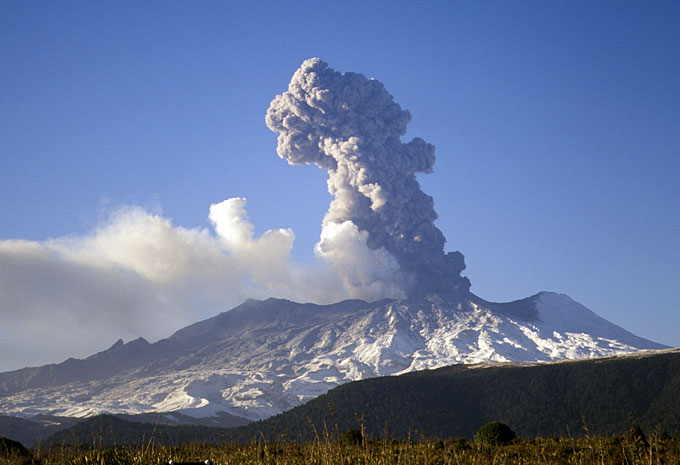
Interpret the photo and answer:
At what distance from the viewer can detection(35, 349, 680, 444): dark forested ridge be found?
54.9 metres

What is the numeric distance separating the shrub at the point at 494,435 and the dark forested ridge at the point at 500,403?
24.2 meters

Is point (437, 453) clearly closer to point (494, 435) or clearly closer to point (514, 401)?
point (494, 435)

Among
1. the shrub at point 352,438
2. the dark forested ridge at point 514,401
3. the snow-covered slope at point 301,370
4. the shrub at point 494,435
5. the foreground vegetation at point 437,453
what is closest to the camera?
the foreground vegetation at point 437,453

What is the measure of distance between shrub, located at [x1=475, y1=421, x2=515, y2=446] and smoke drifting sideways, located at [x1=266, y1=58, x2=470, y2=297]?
157m

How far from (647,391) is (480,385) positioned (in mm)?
17399

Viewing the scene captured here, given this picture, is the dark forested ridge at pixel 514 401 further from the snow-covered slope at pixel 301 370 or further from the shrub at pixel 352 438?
the snow-covered slope at pixel 301 370

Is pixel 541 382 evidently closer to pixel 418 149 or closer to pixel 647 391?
pixel 647 391

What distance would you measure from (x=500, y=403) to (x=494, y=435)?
36.0 meters

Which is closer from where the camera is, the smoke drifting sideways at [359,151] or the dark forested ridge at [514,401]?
the dark forested ridge at [514,401]

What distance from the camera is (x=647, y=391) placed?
5719cm

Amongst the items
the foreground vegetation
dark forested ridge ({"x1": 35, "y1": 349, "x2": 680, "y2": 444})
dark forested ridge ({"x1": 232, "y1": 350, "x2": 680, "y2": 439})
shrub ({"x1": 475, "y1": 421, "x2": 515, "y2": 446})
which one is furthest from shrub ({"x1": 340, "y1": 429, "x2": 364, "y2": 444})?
dark forested ridge ({"x1": 232, "y1": 350, "x2": 680, "y2": 439})

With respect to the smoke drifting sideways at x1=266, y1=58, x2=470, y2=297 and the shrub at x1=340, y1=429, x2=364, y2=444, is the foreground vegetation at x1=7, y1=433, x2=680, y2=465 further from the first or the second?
the smoke drifting sideways at x1=266, y1=58, x2=470, y2=297

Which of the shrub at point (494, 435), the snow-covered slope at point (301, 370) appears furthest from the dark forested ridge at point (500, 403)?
the snow-covered slope at point (301, 370)

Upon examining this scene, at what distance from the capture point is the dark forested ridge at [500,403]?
54875 mm
